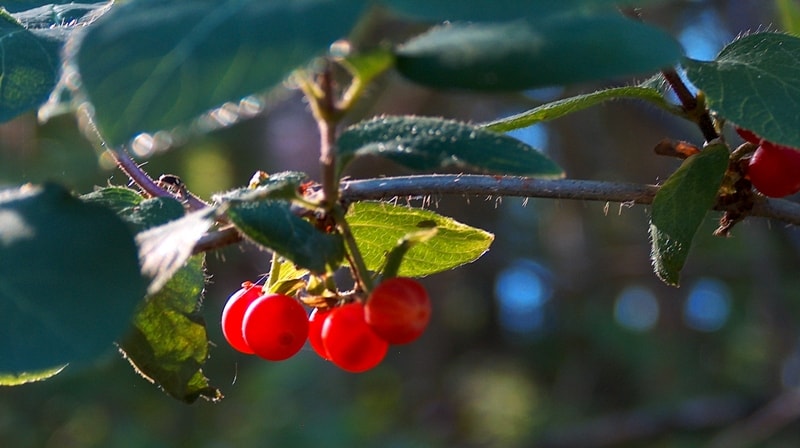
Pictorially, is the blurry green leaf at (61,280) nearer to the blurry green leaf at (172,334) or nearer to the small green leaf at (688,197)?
the blurry green leaf at (172,334)

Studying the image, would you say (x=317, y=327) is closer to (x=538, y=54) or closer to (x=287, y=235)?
(x=287, y=235)

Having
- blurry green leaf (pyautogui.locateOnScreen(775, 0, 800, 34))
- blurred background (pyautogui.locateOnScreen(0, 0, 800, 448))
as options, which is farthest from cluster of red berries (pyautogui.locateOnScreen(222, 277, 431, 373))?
blurred background (pyautogui.locateOnScreen(0, 0, 800, 448))

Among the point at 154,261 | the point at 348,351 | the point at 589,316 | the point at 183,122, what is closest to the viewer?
the point at 183,122

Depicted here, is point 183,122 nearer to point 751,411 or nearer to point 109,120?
point 109,120

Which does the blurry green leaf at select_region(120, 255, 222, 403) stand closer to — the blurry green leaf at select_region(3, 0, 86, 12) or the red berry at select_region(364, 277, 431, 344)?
the red berry at select_region(364, 277, 431, 344)

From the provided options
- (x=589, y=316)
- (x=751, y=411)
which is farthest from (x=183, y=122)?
(x=589, y=316)

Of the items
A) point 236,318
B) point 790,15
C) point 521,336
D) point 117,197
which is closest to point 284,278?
point 236,318
